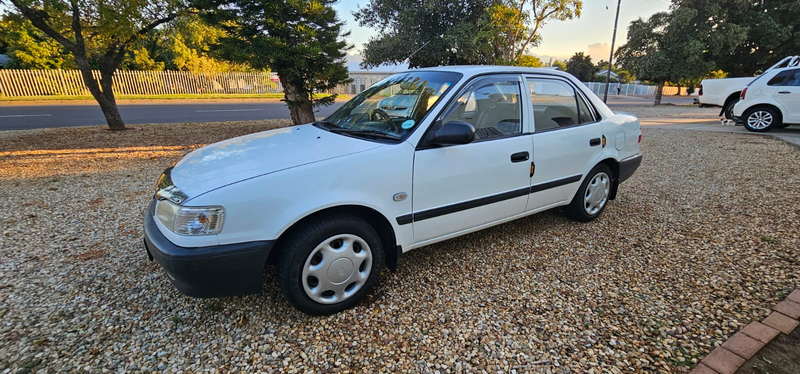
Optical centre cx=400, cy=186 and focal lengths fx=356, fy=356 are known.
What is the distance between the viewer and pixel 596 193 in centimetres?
381

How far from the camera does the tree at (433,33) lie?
1580cm

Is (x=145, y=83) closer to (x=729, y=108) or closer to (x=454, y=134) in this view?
(x=454, y=134)

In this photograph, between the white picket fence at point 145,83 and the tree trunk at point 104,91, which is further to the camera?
the white picket fence at point 145,83

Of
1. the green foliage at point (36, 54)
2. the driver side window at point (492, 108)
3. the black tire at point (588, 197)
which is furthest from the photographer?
the green foliage at point (36, 54)

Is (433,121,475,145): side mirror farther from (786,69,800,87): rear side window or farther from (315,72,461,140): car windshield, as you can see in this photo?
(786,69,800,87): rear side window

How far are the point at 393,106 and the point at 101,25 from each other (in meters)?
8.67

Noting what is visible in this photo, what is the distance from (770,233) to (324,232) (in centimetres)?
434

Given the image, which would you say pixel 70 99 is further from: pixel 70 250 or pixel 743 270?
pixel 743 270

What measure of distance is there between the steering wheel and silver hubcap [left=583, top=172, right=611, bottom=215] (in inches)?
90.2

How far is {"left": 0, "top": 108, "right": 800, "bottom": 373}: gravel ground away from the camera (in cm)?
202

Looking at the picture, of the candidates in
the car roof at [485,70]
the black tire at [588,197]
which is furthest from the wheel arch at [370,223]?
the black tire at [588,197]

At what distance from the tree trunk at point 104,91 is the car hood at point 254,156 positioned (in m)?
8.79

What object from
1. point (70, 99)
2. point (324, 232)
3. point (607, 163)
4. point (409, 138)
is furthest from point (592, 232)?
point (70, 99)

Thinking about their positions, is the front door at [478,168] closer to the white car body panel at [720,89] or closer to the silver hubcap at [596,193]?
the silver hubcap at [596,193]
